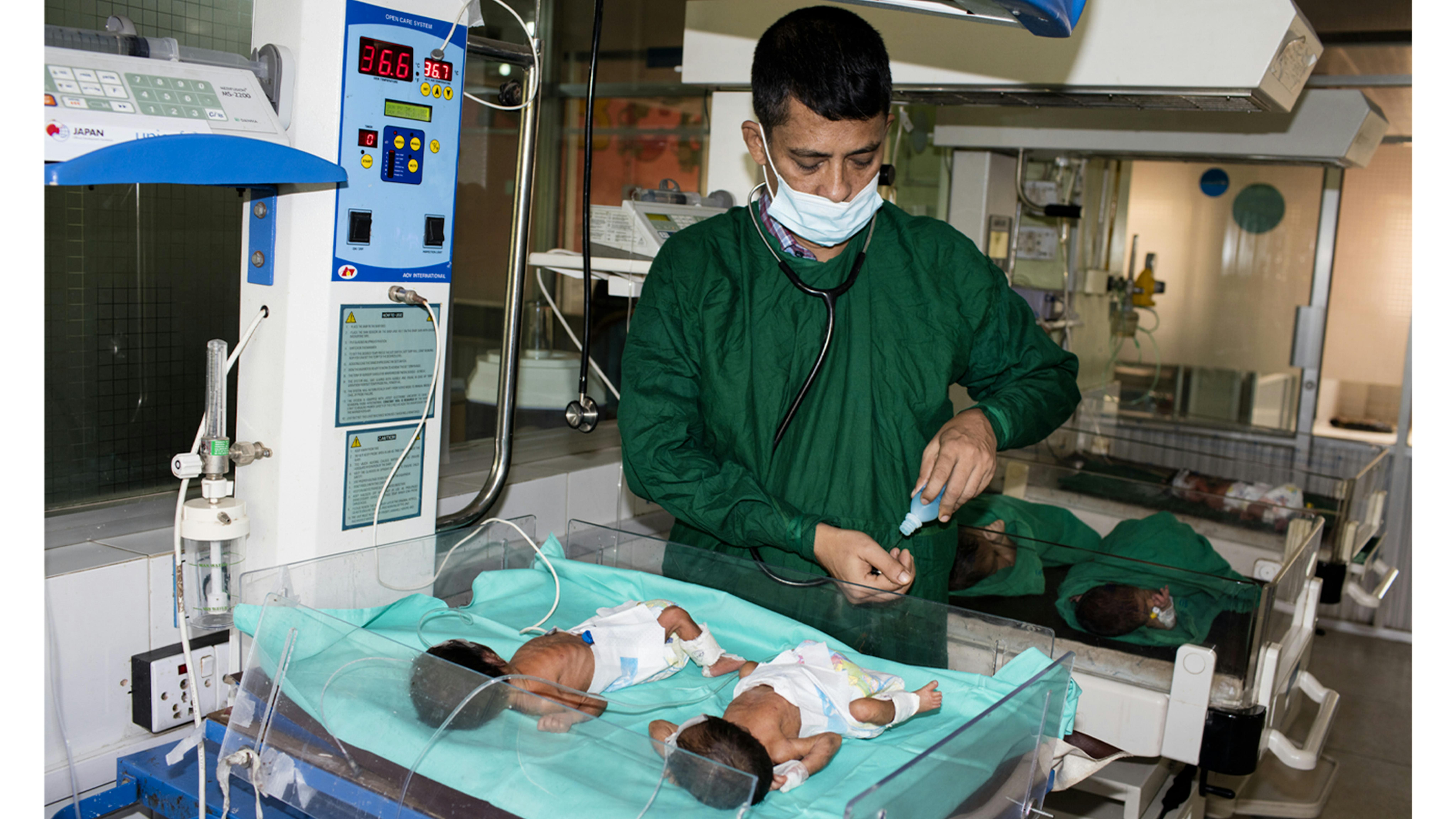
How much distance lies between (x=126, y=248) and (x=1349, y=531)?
344 cm

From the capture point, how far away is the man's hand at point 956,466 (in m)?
1.55

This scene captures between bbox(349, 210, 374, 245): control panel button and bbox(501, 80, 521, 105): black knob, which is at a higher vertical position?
bbox(501, 80, 521, 105): black knob

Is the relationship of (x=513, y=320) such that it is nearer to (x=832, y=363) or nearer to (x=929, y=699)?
(x=832, y=363)

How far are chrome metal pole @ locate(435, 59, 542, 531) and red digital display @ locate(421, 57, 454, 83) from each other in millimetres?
182

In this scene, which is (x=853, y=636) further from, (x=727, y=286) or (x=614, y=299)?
(x=614, y=299)

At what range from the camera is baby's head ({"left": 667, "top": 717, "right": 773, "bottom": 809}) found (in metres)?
0.97

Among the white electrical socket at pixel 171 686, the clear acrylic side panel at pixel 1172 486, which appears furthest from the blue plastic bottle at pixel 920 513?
the clear acrylic side panel at pixel 1172 486

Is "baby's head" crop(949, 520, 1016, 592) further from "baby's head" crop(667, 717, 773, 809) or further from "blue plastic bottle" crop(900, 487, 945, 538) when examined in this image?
"baby's head" crop(667, 717, 773, 809)

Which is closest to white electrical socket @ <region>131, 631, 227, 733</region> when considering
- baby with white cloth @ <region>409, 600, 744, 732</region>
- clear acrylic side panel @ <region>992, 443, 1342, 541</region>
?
baby with white cloth @ <region>409, 600, 744, 732</region>

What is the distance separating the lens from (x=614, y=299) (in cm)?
326

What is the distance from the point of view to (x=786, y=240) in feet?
5.85

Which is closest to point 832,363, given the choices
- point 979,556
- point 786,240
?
point 786,240

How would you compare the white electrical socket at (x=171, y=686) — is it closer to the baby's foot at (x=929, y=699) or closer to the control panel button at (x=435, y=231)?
the control panel button at (x=435, y=231)

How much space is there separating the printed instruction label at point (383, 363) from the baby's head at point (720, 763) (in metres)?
0.81
